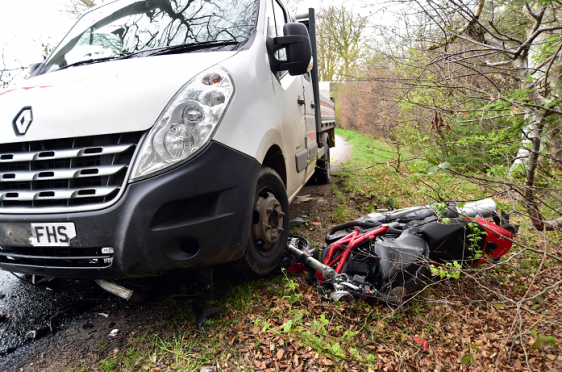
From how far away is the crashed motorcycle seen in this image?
89.6 inches

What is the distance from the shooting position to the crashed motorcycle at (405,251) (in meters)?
2.28

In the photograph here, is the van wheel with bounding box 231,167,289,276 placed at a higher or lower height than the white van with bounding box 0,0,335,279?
lower

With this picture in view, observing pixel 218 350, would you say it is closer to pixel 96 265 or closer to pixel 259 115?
pixel 96 265

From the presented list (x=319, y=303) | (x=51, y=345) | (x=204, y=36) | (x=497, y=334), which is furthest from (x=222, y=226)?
(x=497, y=334)

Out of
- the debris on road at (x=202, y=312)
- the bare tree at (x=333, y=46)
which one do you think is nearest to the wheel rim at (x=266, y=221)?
the debris on road at (x=202, y=312)

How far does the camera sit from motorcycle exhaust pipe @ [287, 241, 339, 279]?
2.48 m

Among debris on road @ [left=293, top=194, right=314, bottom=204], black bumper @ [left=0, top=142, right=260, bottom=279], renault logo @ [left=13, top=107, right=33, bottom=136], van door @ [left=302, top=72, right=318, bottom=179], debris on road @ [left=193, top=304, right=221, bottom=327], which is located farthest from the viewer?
debris on road @ [left=293, top=194, right=314, bottom=204]

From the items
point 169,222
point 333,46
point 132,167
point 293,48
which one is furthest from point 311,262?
point 333,46

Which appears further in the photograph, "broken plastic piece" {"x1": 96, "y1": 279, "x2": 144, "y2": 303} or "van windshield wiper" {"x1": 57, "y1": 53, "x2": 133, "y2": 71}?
"van windshield wiper" {"x1": 57, "y1": 53, "x2": 133, "y2": 71}

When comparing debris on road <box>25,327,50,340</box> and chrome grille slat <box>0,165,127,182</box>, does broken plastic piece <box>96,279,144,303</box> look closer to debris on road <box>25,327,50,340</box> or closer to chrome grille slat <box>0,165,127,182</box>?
debris on road <box>25,327,50,340</box>

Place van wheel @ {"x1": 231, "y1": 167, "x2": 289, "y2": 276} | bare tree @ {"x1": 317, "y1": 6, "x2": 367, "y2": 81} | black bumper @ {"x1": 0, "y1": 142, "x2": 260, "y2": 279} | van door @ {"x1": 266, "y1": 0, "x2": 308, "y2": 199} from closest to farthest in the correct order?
black bumper @ {"x1": 0, "y1": 142, "x2": 260, "y2": 279} < van wheel @ {"x1": 231, "y1": 167, "x2": 289, "y2": 276} < van door @ {"x1": 266, "y1": 0, "x2": 308, "y2": 199} < bare tree @ {"x1": 317, "y1": 6, "x2": 367, "y2": 81}

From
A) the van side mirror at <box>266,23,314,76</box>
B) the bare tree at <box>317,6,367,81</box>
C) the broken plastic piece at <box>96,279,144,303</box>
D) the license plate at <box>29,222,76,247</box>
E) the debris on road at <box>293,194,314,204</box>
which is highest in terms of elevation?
the bare tree at <box>317,6,367,81</box>

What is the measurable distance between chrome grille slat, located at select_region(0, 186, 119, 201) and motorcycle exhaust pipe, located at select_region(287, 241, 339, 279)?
4.97ft

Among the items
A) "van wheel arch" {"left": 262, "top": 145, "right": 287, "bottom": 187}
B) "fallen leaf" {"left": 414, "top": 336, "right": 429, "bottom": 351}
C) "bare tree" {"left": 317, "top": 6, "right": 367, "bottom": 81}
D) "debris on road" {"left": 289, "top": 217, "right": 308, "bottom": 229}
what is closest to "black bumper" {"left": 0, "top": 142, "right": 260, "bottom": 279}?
"van wheel arch" {"left": 262, "top": 145, "right": 287, "bottom": 187}
